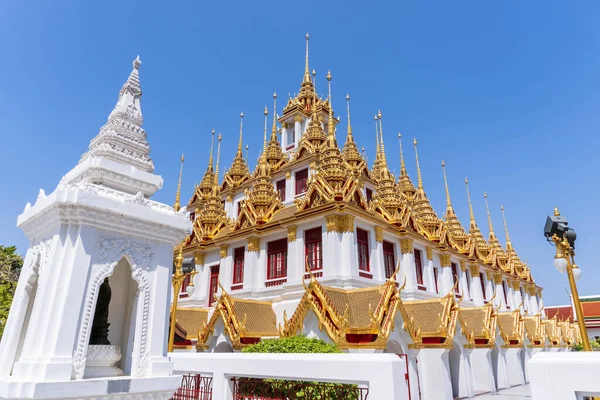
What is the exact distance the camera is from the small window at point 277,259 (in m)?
Answer: 17.0

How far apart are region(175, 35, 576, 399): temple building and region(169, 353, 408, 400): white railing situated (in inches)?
176

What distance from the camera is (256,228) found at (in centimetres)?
1789

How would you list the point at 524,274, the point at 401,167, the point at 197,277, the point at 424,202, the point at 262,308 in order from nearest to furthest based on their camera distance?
the point at 262,308 → the point at 197,277 → the point at 424,202 → the point at 401,167 → the point at 524,274

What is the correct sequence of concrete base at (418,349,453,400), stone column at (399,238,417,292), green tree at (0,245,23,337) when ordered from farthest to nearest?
green tree at (0,245,23,337) < stone column at (399,238,417,292) < concrete base at (418,349,453,400)

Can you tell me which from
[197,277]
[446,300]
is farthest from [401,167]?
[197,277]

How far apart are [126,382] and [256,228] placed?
44.0ft

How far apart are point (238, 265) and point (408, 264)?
8149mm

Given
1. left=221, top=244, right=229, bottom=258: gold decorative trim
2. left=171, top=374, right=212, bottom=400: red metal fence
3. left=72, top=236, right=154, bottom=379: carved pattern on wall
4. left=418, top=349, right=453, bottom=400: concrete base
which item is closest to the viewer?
left=72, top=236, right=154, bottom=379: carved pattern on wall

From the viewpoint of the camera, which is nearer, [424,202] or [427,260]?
[427,260]

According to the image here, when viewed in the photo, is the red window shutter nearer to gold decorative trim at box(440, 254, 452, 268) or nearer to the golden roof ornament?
the golden roof ornament

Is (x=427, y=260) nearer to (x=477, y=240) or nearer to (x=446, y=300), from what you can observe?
(x=446, y=300)

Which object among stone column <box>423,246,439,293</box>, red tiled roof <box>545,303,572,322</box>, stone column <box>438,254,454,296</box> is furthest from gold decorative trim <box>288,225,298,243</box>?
red tiled roof <box>545,303,572,322</box>

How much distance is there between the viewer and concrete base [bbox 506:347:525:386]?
21297mm

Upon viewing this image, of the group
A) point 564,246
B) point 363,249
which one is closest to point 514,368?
point 363,249
